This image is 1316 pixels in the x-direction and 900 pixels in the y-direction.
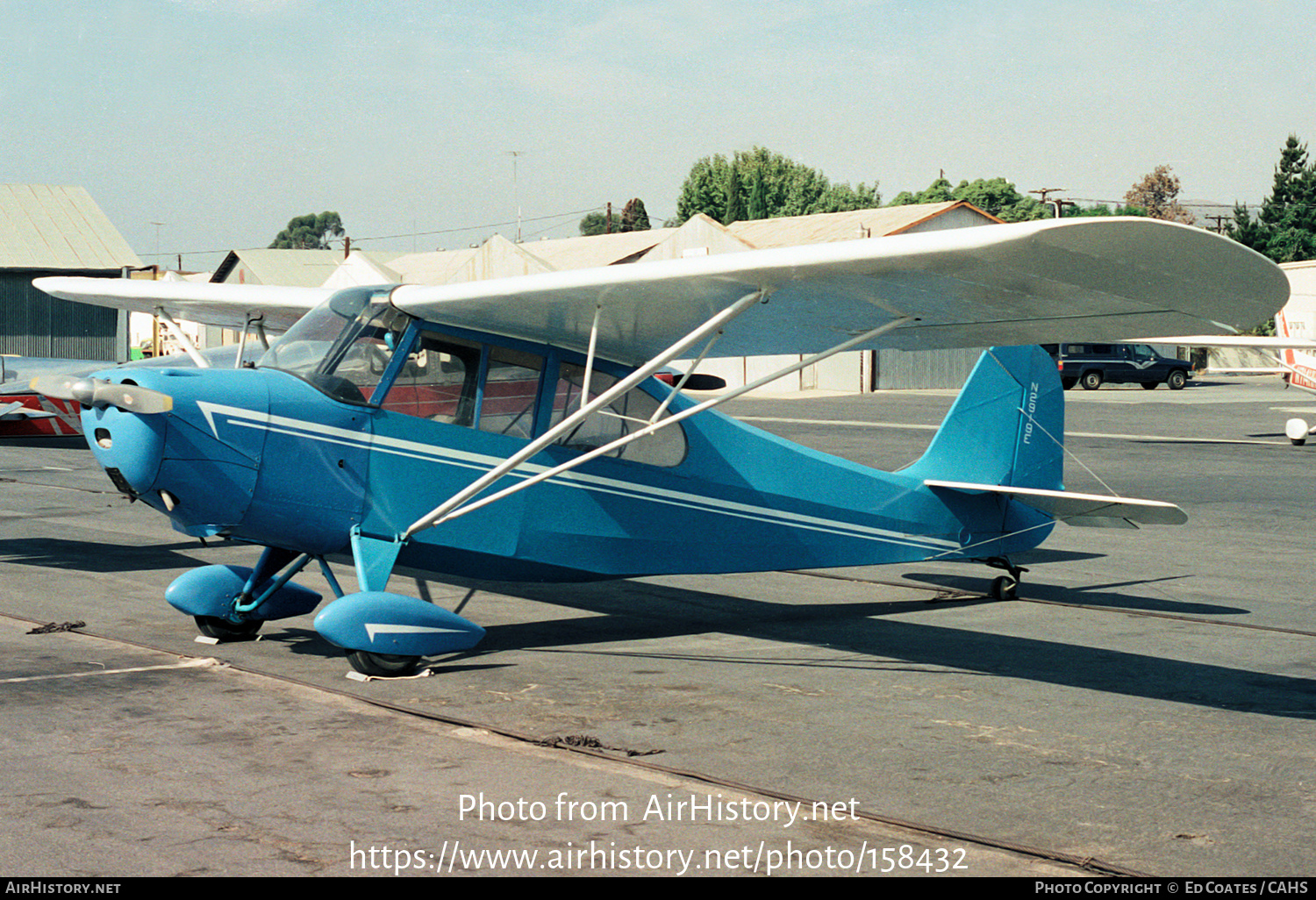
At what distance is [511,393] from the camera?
7926 mm

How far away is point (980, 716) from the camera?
6488mm

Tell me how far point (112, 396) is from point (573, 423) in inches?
99.3

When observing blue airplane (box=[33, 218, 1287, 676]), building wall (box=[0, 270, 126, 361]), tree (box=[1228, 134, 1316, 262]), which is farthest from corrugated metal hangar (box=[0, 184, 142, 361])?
tree (box=[1228, 134, 1316, 262])

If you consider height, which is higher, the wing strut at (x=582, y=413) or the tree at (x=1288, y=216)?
the tree at (x=1288, y=216)

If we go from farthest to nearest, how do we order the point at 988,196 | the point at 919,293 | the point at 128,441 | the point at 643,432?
the point at 988,196 < the point at 643,432 < the point at 128,441 < the point at 919,293

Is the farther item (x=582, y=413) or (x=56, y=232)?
(x=56, y=232)

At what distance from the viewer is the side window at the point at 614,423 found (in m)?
8.12

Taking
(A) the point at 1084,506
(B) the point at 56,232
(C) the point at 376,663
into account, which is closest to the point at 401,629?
(C) the point at 376,663

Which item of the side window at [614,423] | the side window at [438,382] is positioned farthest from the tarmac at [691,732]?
the side window at [438,382]

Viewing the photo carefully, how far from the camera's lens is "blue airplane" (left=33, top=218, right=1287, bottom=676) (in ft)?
19.7

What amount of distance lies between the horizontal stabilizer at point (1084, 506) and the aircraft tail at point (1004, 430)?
12 centimetres

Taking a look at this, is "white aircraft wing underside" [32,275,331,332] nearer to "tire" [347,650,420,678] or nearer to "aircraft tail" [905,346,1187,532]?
"tire" [347,650,420,678]

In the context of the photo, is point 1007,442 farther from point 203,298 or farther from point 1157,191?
point 1157,191

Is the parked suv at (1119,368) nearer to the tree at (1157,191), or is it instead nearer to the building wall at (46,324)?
the building wall at (46,324)
